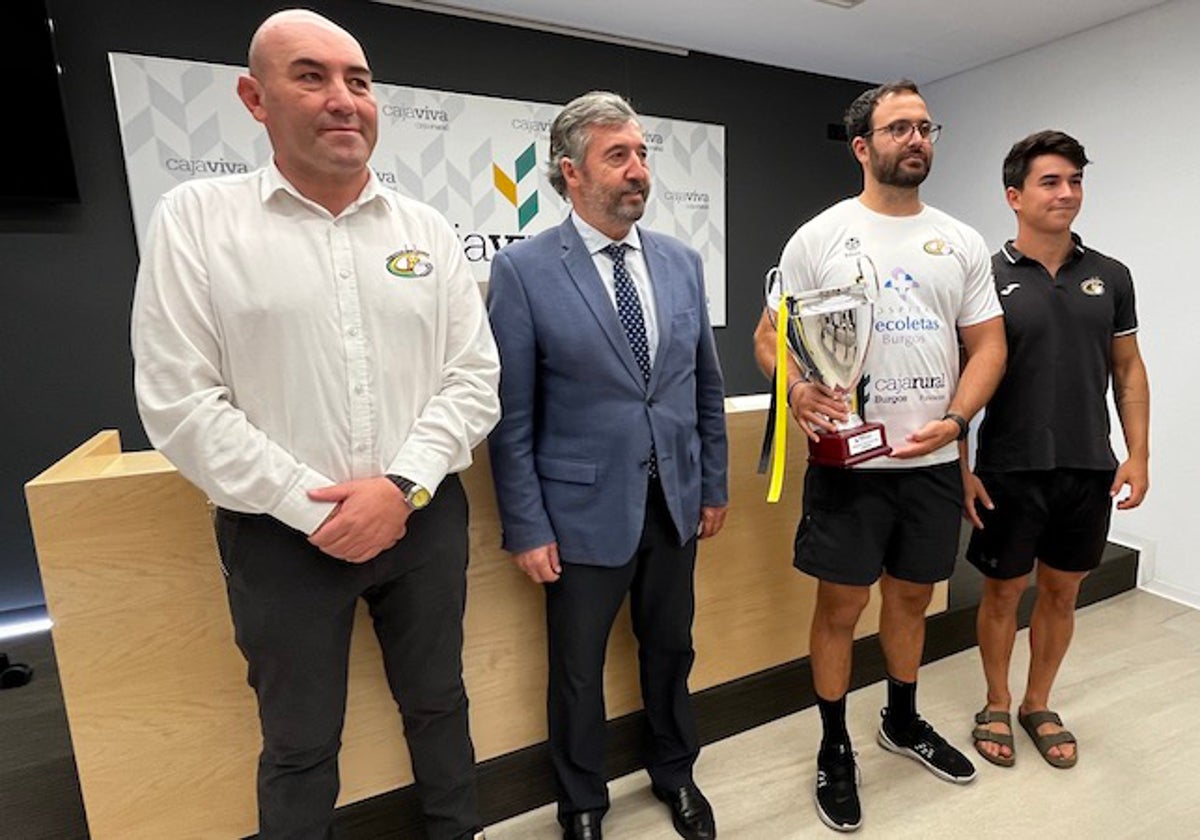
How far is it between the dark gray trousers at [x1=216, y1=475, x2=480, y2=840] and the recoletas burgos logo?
41cm

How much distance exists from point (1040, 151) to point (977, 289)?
448 millimetres

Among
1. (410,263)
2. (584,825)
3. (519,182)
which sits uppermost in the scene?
(519,182)

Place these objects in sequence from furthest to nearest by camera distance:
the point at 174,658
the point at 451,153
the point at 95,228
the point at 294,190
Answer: the point at 451,153
the point at 95,228
the point at 174,658
the point at 294,190

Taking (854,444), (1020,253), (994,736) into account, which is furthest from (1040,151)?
(994,736)

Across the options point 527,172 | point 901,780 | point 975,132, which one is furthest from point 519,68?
point 901,780

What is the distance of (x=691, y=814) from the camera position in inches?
68.1

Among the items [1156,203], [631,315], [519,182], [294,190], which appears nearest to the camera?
[294,190]

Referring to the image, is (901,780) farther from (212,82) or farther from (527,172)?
(212,82)

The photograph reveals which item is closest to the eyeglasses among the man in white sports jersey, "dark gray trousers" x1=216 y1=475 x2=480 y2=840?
the man in white sports jersey

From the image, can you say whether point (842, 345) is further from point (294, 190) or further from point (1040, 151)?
point (294, 190)

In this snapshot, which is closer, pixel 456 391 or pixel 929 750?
pixel 456 391

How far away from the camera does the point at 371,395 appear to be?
124cm

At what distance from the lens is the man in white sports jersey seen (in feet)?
5.56

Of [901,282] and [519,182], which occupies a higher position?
[519,182]
